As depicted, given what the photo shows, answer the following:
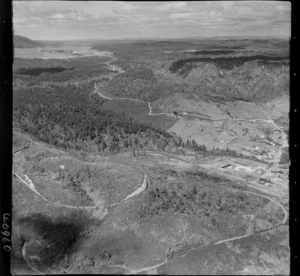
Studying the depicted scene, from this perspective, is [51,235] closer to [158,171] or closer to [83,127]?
[158,171]

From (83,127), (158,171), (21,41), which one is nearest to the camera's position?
(21,41)

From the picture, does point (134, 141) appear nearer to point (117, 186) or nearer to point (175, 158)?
point (175, 158)

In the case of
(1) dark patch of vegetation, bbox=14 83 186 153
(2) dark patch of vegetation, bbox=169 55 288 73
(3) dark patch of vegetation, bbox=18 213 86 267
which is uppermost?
(2) dark patch of vegetation, bbox=169 55 288 73

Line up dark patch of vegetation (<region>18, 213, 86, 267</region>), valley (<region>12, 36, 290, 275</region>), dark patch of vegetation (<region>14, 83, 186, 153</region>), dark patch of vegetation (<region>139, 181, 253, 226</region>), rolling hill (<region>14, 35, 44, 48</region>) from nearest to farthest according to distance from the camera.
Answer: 1. rolling hill (<region>14, 35, 44, 48</region>)
2. valley (<region>12, 36, 290, 275</region>)
3. dark patch of vegetation (<region>18, 213, 86, 267</region>)
4. dark patch of vegetation (<region>139, 181, 253, 226</region>)
5. dark patch of vegetation (<region>14, 83, 186, 153</region>)

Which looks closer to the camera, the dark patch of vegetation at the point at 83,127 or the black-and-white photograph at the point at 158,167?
the black-and-white photograph at the point at 158,167

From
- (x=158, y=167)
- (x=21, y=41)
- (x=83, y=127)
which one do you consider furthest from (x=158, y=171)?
(x=21, y=41)

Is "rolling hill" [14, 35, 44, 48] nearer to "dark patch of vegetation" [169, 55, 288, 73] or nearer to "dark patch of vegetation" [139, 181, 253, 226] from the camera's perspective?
"dark patch of vegetation" [139, 181, 253, 226]

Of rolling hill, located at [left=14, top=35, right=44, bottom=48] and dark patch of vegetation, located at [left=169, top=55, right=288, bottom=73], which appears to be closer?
rolling hill, located at [left=14, top=35, right=44, bottom=48]

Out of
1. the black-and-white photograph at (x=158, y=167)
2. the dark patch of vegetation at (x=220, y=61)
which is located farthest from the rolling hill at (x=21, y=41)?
the dark patch of vegetation at (x=220, y=61)

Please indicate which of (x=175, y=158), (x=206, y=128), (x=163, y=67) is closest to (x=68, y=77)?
(x=163, y=67)

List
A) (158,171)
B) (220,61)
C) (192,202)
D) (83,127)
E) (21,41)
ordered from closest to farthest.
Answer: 1. (21,41)
2. (192,202)
3. (158,171)
4. (83,127)
5. (220,61)

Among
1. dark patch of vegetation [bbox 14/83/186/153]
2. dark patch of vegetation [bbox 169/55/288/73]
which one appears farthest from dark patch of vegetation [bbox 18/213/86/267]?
dark patch of vegetation [bbox 169/55/288/73]

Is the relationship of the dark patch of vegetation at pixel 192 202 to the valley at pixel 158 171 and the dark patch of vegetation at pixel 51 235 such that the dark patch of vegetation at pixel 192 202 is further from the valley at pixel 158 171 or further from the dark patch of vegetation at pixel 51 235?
the dark patch of vegetation at pixel 51 235
